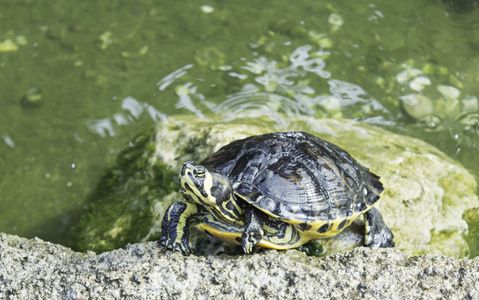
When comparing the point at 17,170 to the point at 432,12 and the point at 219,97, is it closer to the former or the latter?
the point at 219,97

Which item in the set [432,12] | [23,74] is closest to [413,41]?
[432,12]

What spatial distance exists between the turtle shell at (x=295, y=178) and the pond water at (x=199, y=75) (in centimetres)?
168

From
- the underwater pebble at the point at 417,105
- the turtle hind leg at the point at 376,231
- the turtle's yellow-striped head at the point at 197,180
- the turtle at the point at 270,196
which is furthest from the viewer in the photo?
the underwater pebble at the point at 417,105

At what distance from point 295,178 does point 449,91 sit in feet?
11.8

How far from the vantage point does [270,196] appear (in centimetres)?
282

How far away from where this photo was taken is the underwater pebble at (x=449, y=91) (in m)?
5.54

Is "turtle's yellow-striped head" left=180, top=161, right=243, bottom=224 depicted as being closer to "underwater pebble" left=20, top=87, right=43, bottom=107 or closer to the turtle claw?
the turtle claw

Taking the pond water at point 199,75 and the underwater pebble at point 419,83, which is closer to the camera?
the pond water at point 199,75

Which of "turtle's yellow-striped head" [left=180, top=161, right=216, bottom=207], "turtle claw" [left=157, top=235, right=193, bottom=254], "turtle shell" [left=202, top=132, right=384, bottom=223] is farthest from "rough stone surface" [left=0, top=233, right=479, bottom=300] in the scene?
"turtle's yellow-striped head" [left=180, top=161, right=216, bottom=207]

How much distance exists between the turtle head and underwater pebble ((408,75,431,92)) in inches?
147

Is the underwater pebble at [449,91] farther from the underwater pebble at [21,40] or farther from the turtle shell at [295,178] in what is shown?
the underwater pebble at [21,40]

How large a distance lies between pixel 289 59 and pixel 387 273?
3.75m

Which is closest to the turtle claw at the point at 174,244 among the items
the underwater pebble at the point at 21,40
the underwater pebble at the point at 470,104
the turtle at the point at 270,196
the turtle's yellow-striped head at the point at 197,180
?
the turtle at the point at 270,196

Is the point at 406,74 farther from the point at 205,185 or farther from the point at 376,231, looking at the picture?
the point at 205,185
